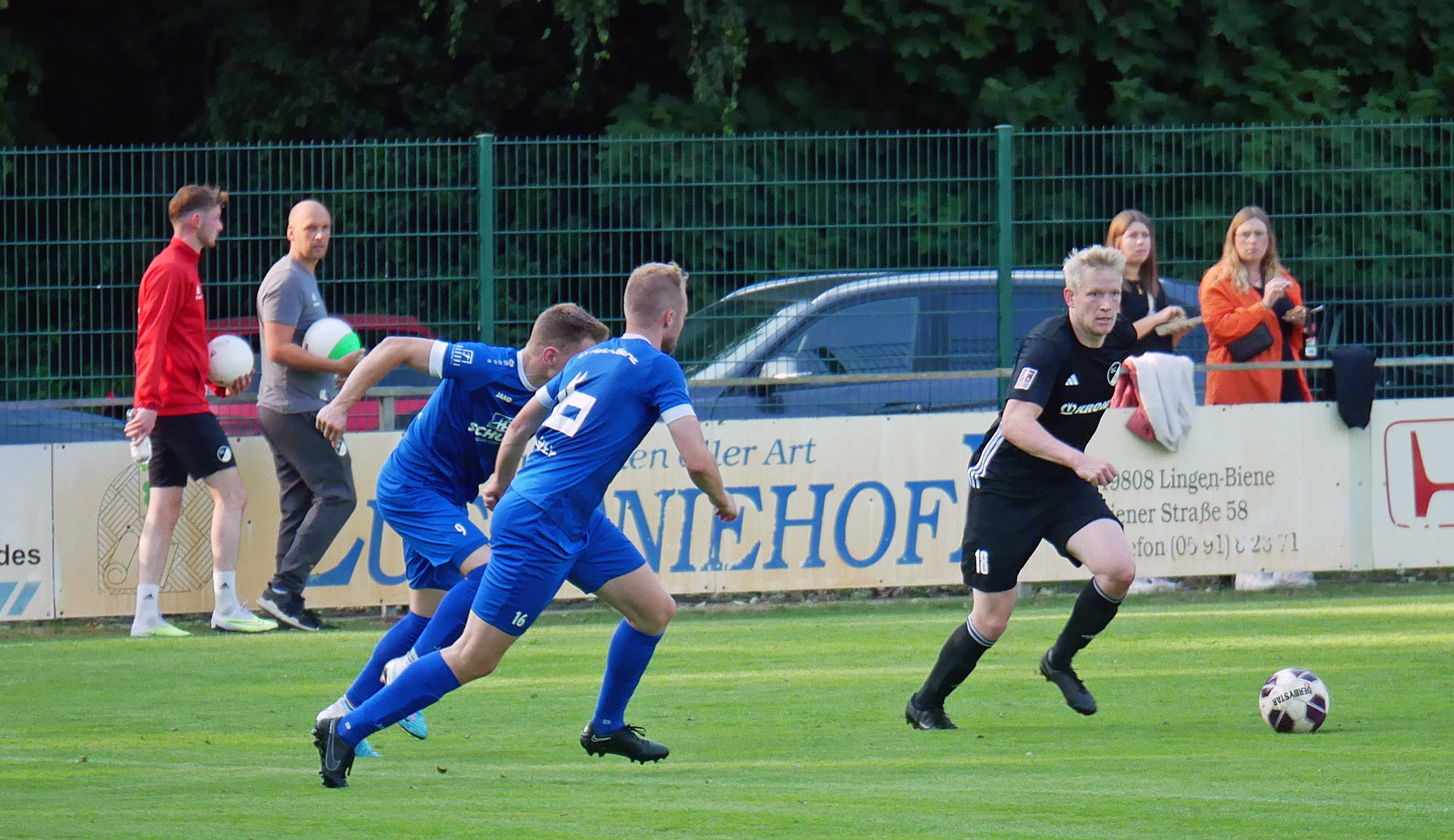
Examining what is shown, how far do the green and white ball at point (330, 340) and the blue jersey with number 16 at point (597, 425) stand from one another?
4.53 metres

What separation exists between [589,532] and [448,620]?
0.74 m

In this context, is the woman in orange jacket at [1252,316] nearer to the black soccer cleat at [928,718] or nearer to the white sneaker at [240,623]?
the black soccer cleat at [928,718]

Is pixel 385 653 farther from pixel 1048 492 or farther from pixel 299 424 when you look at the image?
pixel 299 424

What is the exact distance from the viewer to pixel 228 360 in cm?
1105

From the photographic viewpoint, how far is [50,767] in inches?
261

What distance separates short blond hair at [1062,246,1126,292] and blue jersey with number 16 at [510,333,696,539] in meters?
1.81

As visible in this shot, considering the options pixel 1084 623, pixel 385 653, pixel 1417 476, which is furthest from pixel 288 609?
pixel 1417 476

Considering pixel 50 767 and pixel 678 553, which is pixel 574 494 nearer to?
pixel 50 767

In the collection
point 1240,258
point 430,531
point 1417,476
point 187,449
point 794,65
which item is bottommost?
point 1417,476

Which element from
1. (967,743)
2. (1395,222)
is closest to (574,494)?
(967,743)

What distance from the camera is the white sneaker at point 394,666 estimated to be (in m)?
6.98

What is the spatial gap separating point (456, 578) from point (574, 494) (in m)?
1.29

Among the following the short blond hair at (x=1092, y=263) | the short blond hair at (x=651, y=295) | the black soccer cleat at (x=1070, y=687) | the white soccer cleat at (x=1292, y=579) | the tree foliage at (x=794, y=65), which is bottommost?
the white soccer cleat at (x=1292, y=579)

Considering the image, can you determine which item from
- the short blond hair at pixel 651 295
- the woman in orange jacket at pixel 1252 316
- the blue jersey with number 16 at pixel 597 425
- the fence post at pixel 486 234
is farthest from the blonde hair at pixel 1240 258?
the blue jersey with number 16 at pixel 597 425
